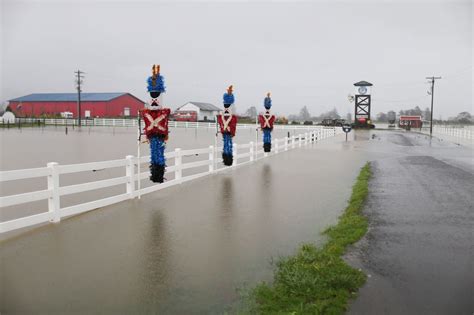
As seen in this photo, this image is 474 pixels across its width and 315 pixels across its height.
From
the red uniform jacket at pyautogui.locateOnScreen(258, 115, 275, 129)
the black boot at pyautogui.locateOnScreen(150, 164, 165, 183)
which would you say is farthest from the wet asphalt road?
the red uniform jacket at pyautogui.locateOnScreen(258, 115, 275, 129)

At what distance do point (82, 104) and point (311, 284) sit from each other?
90964 millimetres

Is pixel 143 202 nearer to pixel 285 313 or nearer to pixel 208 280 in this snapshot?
pixel 208 280

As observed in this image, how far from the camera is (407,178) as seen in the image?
13.0 meters

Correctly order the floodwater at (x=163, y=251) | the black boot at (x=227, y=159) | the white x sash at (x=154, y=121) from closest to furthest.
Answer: the floodwater at (x=163, y=251) → the white x sash at (x=154, y=121) → the black boot at (x=227, y=159)

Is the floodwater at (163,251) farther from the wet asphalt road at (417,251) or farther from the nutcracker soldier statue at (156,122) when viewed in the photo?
the wet asphalt road at (417,251)

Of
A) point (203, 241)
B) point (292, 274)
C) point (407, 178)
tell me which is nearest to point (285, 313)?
point (292, 274)

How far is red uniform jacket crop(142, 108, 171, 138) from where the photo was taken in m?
9.75

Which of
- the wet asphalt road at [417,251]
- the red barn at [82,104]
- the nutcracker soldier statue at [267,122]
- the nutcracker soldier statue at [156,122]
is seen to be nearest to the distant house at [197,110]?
the red barn at [82,104]

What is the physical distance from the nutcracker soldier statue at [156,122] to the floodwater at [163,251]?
736 mm

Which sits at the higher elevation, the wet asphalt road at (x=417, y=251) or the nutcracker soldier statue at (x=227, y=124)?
the nutcracker soldier statue at (x=227, y=124)

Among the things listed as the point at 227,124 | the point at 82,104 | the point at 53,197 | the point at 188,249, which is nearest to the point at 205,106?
the point at 82,104

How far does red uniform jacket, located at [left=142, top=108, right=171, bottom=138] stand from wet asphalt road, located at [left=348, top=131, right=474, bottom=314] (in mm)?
4884

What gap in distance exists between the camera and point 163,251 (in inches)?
228

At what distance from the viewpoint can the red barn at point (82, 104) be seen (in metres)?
86.8
